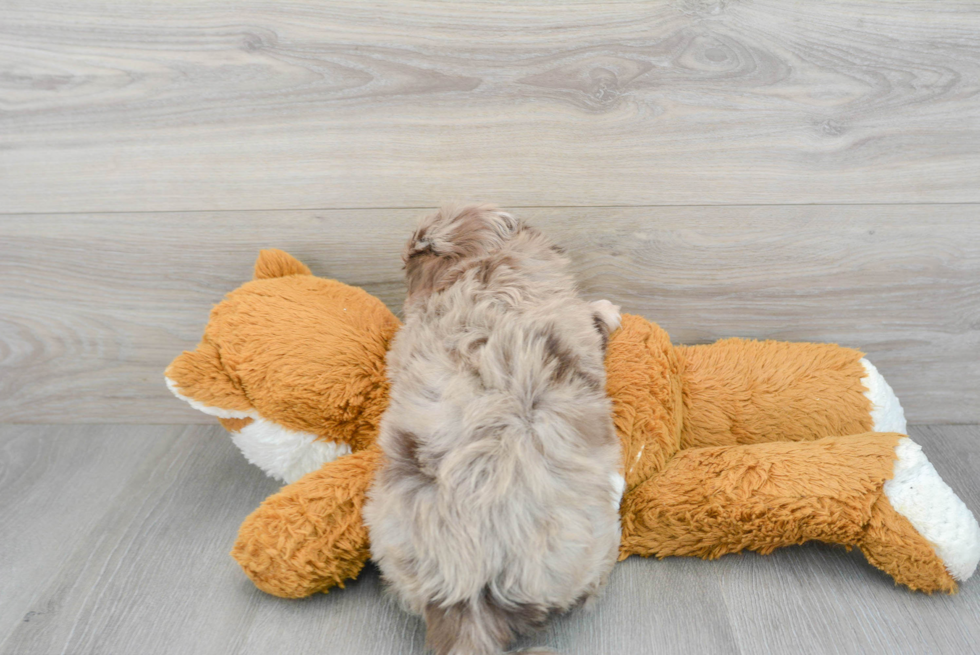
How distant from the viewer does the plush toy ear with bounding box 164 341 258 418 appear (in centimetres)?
74

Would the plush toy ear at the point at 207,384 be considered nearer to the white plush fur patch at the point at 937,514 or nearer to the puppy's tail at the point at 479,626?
the puppy's tail at the point at 479,626

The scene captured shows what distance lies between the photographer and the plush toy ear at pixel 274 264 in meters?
0.85

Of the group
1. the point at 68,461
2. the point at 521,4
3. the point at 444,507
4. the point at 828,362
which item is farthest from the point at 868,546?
the point at 68,461

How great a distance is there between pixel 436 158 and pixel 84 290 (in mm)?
560

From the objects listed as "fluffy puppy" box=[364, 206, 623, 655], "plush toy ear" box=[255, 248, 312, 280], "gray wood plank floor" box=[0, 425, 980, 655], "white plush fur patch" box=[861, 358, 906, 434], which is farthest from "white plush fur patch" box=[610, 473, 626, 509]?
"plush toy ear" box=[255, 248, 312, 280]

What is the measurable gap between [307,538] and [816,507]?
53cm

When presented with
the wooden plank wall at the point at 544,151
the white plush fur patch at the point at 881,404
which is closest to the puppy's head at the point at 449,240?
the wooden plank wall at the point at 544,151

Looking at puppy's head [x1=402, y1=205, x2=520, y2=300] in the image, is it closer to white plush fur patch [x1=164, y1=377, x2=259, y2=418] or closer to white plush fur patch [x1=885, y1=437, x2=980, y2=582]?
white plush fur patch [x1=164, y1=377, x2=259, y2=418]

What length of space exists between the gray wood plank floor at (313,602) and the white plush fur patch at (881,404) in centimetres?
15

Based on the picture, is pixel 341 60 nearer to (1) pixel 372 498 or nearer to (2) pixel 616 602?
(1) pixel 372 498

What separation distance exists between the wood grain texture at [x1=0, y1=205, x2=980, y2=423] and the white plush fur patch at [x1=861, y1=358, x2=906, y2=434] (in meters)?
0.13

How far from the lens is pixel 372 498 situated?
2.10ft

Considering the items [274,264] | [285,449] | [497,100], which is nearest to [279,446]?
[285,449]

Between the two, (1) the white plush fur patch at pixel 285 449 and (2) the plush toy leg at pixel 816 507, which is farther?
(1) the white plush fur patch at pixel 285 449
